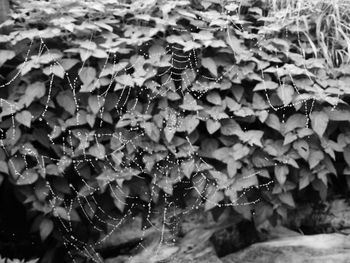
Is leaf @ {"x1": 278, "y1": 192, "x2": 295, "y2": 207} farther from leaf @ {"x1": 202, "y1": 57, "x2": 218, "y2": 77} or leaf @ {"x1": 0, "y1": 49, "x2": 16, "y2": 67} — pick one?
leaf @ {"x1": 0, "y1": 49, "x2": 16, "y2": 67}

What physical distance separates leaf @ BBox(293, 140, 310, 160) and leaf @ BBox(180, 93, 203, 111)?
1.97ft

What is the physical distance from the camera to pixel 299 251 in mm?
2994

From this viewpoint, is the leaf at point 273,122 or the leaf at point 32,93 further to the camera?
the leaf at point 273,122

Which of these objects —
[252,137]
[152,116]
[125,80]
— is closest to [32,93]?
[125,80]

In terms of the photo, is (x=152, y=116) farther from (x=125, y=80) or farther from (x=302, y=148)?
(x=302, y=148)

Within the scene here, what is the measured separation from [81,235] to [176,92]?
106 cm

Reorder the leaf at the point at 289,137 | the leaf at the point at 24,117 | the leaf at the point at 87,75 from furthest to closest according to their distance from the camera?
the leaf at the point at 289,137 → the leaf at the point at 87,75 → the leaf at the point at 24,117

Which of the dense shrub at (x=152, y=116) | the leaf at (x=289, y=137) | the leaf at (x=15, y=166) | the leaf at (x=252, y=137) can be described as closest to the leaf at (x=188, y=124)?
the dense shrub at (x=152, y=116)

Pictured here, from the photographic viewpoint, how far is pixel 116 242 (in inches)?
122

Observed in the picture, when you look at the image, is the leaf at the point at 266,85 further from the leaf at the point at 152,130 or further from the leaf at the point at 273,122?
the leaf at the point at 152,130

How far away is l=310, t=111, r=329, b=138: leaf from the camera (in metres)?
2.84

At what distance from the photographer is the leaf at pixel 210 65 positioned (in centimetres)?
292

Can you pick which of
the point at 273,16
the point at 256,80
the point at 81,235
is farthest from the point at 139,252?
the point at 273,16

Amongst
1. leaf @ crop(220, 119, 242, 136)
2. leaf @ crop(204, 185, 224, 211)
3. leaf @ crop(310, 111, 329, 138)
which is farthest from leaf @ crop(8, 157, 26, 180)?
leaf @ crop(310, 111, 329, 138)
